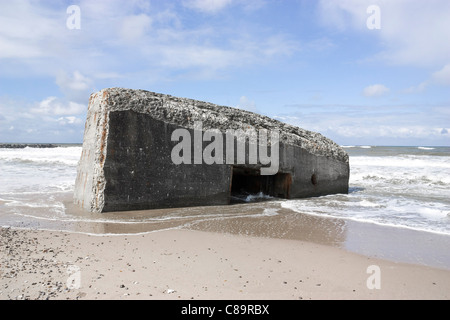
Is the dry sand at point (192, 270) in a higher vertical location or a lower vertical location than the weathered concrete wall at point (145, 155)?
lower

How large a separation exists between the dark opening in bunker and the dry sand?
3.33 m

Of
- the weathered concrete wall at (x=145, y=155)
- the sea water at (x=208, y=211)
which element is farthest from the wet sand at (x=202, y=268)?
the weathered concrete wall at (x=145, y=155)

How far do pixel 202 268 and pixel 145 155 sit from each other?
115 inches

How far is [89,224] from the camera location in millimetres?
4941

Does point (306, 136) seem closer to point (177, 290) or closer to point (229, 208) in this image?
point (229, 208)

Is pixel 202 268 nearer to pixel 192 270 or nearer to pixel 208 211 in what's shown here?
pixel 192 270

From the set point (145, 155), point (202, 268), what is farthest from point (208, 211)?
point (202, 268)

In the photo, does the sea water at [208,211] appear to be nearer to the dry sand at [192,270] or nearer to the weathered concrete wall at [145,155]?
the weathered concrete wall at [145,155]

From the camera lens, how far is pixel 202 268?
3.28 m

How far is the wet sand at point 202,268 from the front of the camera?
2.75 m

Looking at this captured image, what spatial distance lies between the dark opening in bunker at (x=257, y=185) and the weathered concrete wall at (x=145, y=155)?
21.3 inches

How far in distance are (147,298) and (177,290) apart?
9.8 inches

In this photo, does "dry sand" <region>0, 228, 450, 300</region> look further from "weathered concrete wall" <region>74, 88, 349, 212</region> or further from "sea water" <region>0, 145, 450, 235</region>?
"weathered concrete wall" <region>74, 88, 349, 212</region>
